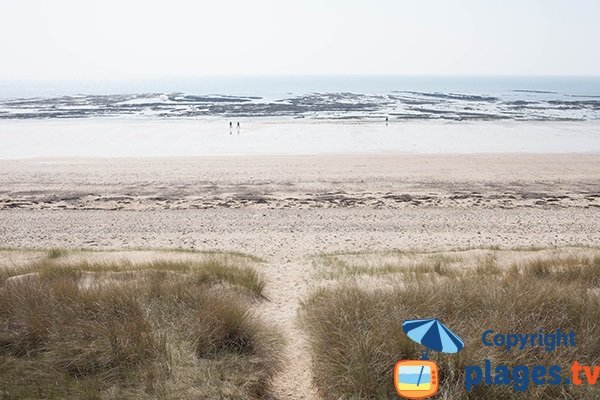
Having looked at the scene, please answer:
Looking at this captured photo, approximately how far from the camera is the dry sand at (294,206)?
1385 cm

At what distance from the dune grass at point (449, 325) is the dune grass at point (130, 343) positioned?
2.89 ft

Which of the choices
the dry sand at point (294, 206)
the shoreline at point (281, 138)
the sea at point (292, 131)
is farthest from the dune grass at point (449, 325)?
the sea at point (292, 131)

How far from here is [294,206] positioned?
725 inches

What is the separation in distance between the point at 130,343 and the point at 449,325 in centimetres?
414

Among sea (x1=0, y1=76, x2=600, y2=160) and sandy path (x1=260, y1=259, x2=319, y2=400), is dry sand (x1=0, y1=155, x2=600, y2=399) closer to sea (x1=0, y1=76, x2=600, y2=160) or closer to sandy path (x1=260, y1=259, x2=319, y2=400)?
sandy path (x1=260, y1=259, x2=319, y2=400)

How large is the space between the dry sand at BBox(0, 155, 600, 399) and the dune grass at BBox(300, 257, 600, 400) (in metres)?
0.60

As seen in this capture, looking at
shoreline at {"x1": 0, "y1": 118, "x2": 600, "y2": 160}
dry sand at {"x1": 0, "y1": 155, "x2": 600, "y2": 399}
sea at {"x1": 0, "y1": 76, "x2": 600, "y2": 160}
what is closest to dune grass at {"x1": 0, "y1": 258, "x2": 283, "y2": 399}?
dry sand at {"x1": 0, "y1": 155, "x2": 600, "y2": 399}

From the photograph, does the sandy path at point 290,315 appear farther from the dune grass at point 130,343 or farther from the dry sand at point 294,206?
the dune grass at point 130,343

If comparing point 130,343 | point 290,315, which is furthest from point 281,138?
point 130,343

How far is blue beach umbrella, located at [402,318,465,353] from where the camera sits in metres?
4.04

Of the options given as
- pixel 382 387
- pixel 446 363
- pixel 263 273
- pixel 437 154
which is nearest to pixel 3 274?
pixel 263 273

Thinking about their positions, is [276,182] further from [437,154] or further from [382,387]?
[382,387]

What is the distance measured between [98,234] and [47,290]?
8650mm

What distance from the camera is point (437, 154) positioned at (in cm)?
3073
